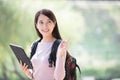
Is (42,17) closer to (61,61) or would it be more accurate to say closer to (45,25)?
(45,25)

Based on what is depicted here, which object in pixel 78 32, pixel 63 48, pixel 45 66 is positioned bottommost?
pixel 78 32

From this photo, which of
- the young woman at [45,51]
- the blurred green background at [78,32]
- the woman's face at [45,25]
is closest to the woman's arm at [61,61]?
the young woman at [45,51]

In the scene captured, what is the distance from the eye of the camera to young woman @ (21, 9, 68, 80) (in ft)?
5.56

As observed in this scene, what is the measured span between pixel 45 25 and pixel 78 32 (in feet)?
6.93

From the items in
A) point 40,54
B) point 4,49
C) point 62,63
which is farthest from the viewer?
point 4,49

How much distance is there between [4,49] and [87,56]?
964 millimetres

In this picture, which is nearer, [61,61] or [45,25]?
[61,61]

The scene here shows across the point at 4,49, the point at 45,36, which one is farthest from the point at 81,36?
the point at 45,36

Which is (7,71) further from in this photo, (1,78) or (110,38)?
(110,38)

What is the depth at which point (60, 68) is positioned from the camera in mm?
1685

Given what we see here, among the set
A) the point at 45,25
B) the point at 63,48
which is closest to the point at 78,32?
the point at 45,25

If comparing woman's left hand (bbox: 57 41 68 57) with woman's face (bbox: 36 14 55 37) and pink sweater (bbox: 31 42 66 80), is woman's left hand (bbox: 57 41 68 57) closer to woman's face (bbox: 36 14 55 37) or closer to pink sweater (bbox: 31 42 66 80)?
pink sweater (bbox: 31 42 66 80)

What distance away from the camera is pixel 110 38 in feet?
13.1

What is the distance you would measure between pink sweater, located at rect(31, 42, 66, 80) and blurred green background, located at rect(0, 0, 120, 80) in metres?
1.94
